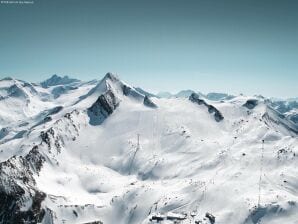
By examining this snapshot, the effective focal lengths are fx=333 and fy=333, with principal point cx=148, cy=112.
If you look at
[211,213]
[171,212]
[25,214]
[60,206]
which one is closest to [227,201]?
[211,213]

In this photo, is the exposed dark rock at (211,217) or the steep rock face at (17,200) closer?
the steep rock face at (17,200)

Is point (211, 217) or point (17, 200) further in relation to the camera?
point (211, 217)

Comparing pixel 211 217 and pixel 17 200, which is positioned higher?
pixel 17 200

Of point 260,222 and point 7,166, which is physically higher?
point 7,166

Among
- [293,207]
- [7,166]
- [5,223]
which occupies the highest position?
[7,166]

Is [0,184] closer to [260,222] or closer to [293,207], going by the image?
[260,222]

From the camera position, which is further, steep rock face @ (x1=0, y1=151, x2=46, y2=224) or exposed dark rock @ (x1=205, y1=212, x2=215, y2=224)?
exposed dark rock @ (x1=205, y1=212, x2=215, y2=224)

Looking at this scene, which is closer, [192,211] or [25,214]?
[25,214]

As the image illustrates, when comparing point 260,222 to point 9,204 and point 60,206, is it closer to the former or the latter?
point 60,206

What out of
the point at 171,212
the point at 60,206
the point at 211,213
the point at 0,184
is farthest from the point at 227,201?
the point at 0,184
